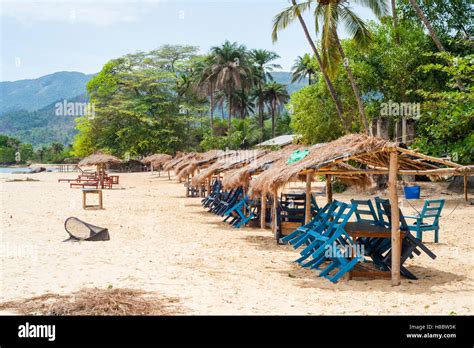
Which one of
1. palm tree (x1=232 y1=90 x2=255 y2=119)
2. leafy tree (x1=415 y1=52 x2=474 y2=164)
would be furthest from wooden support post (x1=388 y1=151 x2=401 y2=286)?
palm tree (x1=232 y1=90 x2=255 y2=119)

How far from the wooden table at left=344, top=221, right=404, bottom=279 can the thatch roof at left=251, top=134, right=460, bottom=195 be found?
0.95m

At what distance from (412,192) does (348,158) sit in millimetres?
13960

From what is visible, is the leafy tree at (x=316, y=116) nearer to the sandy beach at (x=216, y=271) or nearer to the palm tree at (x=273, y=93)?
the sandy beach at (x=216, y=271)

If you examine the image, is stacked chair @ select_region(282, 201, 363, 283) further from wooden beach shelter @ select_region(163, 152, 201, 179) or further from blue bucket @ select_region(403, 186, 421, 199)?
wooden beach shelter @ select_region(163, 152, 201, 179)

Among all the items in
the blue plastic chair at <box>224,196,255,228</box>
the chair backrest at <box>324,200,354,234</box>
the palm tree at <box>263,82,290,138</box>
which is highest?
the palm tree at <box>263,82,290,138</box>

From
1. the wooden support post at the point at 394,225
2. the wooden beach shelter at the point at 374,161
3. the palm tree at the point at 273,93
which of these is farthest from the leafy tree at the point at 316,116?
the palm tree at the point at 273,93

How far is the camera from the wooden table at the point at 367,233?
786cm

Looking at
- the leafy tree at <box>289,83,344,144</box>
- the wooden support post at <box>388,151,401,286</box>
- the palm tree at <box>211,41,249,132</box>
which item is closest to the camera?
the wooden support post at <box>388,151,401,286</box>

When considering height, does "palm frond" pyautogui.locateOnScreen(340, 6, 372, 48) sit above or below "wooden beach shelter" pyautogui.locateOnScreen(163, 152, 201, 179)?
above

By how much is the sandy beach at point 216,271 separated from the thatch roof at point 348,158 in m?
1.55

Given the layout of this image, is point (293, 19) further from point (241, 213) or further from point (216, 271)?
point (216, 271)

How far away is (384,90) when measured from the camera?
2527 cm

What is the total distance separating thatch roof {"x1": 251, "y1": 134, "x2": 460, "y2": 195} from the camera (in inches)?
303
